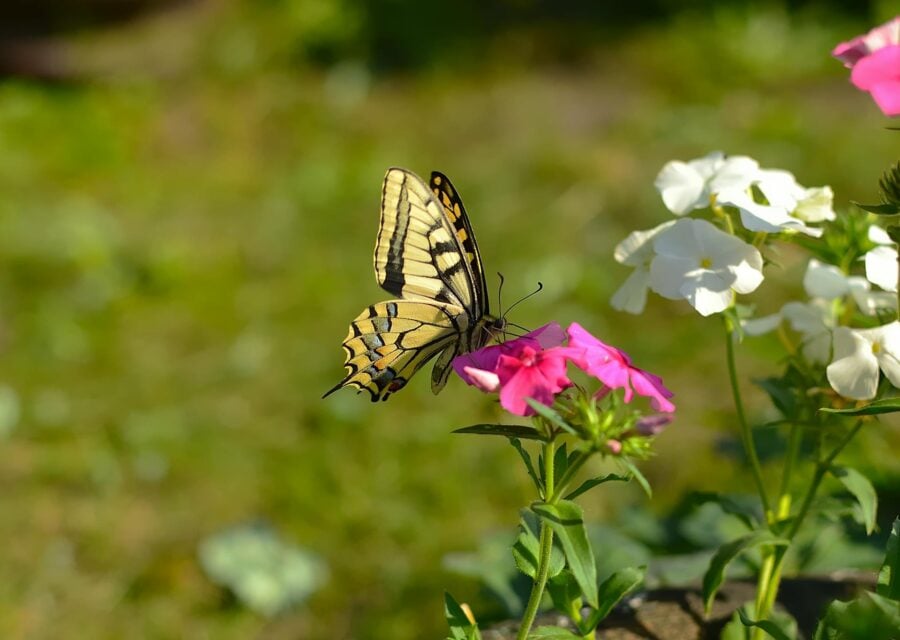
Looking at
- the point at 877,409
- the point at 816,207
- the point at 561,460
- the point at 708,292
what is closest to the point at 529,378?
the point at 561,460

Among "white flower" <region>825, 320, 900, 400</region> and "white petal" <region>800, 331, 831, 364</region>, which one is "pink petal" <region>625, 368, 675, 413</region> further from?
"white petal" <region>800, 331, 831, 364</region>

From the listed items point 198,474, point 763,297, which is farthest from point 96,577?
point 763,297

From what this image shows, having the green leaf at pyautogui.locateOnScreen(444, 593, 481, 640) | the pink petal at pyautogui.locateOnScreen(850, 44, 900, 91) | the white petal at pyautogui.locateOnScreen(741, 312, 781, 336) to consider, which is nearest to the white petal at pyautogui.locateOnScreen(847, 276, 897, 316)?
the white petal at pyautogui.locateOnScreen(741, 312, 781, 336)

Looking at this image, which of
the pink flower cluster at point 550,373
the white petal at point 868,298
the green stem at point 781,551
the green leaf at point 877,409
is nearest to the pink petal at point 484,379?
the pink flower cluster at point 550,373

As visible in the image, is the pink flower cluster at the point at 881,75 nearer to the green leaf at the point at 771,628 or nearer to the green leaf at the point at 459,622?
the green leaf at the point at 771,628

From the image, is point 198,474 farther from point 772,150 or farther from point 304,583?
point 772,150

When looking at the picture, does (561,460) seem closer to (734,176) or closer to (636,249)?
(636,249)
